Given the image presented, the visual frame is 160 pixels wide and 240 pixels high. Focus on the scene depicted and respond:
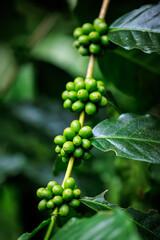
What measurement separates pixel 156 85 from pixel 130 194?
64 centimetres

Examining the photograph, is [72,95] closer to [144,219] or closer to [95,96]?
[95,96]

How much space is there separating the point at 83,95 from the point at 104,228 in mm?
578

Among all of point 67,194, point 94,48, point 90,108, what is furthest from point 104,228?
point 94,48

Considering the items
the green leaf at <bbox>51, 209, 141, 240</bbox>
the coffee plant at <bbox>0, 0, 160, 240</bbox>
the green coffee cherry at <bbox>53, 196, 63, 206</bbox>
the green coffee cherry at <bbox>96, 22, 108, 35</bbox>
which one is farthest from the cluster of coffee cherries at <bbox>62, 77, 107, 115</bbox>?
the green leaf at <bbox>51, 209, 141, 240</bbox>

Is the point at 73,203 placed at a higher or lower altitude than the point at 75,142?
lower

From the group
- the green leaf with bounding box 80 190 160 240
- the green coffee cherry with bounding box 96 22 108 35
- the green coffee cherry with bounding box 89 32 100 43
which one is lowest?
the green leaf with bounding box 80 190 160 240

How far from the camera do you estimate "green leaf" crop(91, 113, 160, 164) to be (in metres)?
0.90

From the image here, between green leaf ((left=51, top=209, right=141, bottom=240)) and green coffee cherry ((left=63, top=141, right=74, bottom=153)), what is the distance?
31 cm

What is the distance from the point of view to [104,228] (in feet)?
1.83

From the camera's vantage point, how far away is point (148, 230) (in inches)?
34.1

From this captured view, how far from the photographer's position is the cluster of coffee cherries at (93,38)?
113 centimetres

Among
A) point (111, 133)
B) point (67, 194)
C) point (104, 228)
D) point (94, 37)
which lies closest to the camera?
point (104, 228)

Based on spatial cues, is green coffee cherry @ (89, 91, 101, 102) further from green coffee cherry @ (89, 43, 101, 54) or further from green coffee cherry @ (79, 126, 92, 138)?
green coffee cherry @ (89, 43, 101, 54)

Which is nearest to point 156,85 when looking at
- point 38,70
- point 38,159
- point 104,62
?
point 104,62
